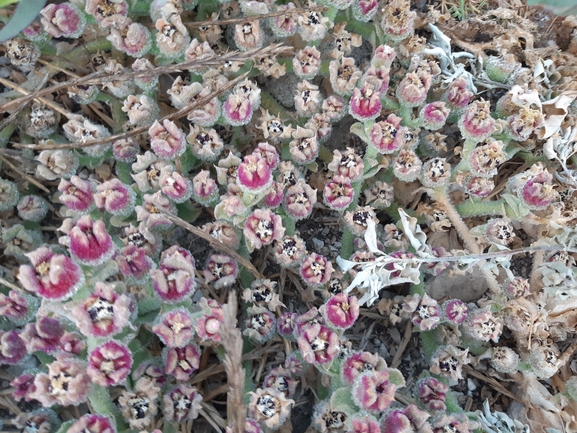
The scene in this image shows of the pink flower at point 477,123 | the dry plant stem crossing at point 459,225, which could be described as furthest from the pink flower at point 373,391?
the pink flower at point 477,123

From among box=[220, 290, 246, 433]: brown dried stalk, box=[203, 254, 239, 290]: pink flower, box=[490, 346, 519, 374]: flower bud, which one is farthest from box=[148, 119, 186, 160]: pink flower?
box=[490, 346, 519, 374]: flower bud

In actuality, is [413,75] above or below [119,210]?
above

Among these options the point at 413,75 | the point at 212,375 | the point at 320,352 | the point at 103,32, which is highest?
the point at 413,75

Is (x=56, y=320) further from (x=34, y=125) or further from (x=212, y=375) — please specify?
(x=34, y=125)

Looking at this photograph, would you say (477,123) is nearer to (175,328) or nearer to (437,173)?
(437,173)

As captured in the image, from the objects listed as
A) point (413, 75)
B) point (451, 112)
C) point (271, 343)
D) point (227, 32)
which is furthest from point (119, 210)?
point (451, 112)

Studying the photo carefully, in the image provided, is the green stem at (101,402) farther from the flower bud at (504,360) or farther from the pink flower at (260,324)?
the flower bud at (504,360)

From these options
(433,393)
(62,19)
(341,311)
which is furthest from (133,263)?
(433,393)
